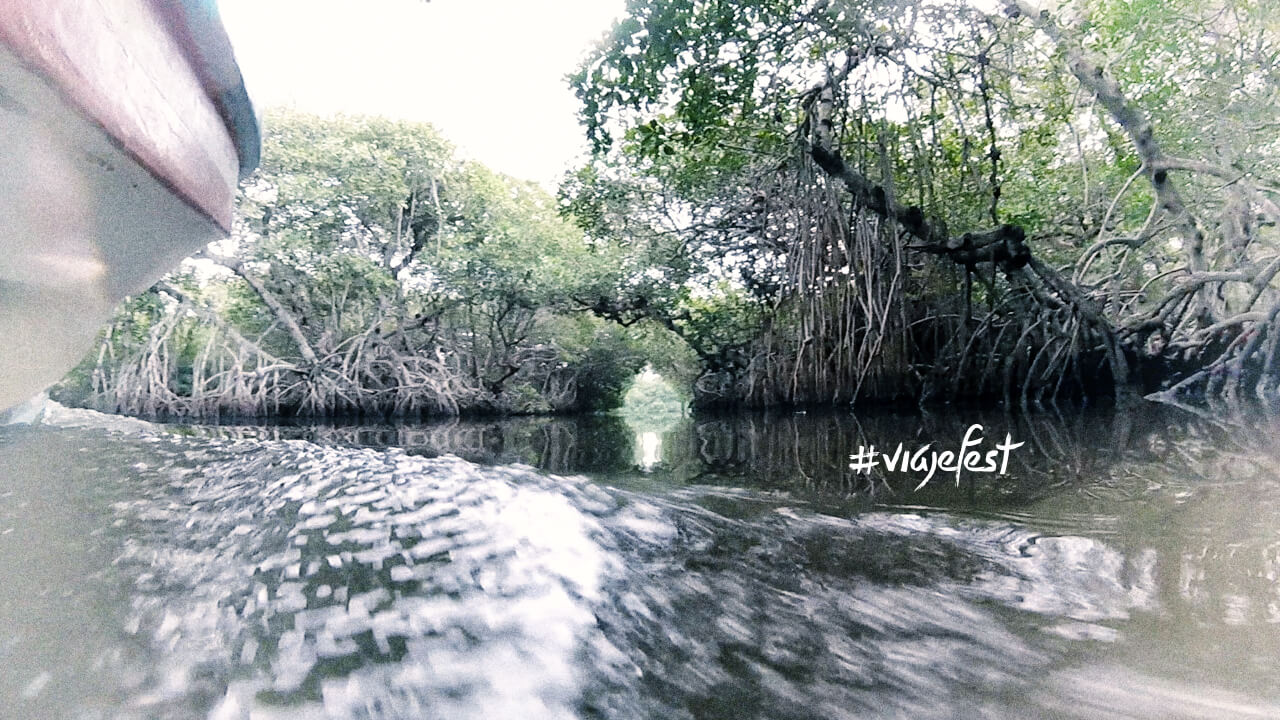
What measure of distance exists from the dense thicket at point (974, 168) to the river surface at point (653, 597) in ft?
7.73

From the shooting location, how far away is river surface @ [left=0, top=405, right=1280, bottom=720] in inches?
27.2

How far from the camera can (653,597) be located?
3.35ft

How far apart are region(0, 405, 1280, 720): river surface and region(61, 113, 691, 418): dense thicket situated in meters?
5.82

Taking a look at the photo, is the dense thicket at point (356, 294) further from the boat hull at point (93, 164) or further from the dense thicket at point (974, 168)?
the boat hull at point (93, 164)

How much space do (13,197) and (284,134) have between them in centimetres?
876

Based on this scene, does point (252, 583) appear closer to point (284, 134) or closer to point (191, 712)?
point (191, 712)

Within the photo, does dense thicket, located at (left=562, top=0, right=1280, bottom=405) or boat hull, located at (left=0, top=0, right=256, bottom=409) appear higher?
dense thicket, located at (left=562, top=0, right=1280, bottom=405)

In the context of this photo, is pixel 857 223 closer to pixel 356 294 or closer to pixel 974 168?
pixel 974 168

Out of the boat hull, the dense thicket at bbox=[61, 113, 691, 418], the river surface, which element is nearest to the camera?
the boat hull

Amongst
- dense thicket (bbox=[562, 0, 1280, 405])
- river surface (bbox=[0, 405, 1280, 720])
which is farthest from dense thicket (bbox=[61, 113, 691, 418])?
river surface (bbox=[0, 405, 1280, 720])

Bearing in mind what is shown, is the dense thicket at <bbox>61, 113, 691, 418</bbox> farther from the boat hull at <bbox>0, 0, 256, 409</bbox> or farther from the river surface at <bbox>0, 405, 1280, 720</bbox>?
the boat hull at <bbox>0, 0, 256, 409</bbox>

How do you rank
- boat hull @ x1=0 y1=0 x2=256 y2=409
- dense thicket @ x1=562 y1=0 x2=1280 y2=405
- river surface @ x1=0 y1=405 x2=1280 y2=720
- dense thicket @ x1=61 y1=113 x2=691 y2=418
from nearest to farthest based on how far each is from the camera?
boat hull @ x1=0 y1=0 x2=256 y2=409, river surface @ x1=0 y1=405 x2=1280 y2=720, dense thicket @ x1=562 y1=0 x2=1280 y2=405, dense thicket @ x1=61 y1=113 x2=691 y2=418

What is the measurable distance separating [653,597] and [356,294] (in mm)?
9151

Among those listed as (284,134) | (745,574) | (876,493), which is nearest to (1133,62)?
(876,493)
